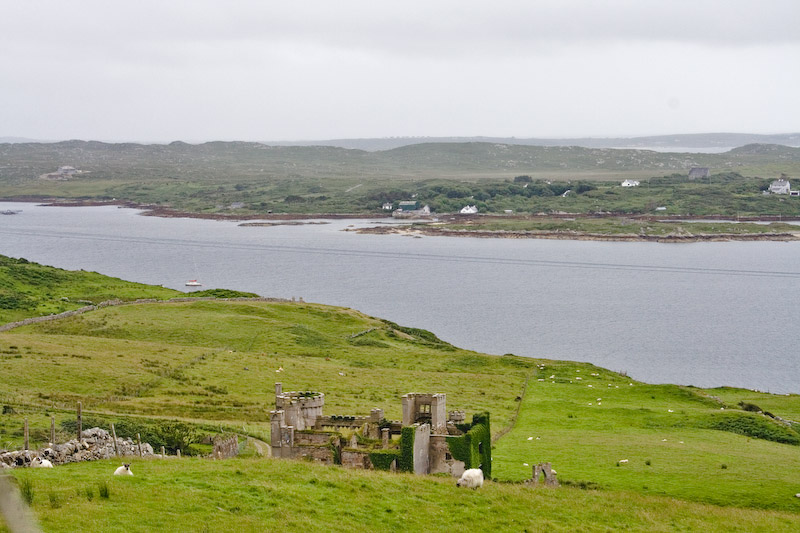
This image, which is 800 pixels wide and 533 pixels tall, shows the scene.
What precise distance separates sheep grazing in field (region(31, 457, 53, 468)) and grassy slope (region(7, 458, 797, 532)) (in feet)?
1.21

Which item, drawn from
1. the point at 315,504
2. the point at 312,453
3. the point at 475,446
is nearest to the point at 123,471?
the point at 315,504

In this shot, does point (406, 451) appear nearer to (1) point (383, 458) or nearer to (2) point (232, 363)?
(1) point (383, 458)

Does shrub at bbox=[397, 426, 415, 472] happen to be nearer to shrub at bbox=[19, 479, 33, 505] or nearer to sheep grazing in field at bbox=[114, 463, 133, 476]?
sheep grazing in field at bbox=[114, 463, 133, 476]

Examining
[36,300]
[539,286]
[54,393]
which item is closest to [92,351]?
[54,393]

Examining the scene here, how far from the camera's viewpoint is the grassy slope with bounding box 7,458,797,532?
61.5 ft

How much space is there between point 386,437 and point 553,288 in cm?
11359

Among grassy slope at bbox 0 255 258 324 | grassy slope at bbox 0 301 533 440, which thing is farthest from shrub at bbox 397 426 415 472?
grassy slope at bbox 0 255 258 324

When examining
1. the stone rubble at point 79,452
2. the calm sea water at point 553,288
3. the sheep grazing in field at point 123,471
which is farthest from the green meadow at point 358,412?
the calm sea water at point 553,288

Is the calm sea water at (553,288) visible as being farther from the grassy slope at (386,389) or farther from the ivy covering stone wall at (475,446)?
the ivy covering stone wall at (475,446)

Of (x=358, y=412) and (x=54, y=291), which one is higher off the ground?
(x=358, y=412)

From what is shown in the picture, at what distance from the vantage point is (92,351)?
→ 62.0 metres

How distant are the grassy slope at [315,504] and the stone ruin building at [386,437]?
3108 mm

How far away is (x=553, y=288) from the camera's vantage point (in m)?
142

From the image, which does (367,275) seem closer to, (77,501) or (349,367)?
(349,367)
